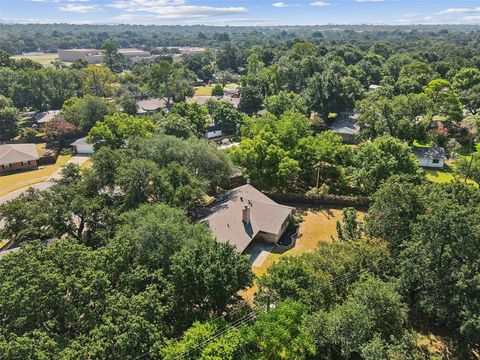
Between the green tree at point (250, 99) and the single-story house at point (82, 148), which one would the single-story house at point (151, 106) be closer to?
the single-story house at point (82, 148)

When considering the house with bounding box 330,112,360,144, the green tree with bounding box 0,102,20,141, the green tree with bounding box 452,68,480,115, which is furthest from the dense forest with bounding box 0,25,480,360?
the green tree with bounding box 0,102,20,141

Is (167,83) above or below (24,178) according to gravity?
above

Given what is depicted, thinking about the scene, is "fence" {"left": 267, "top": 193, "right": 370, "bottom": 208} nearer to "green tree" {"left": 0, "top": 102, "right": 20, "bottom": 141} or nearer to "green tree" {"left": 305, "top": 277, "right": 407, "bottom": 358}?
"green tree" {"left": 305, "top": 277, "right": 407, "bottom": 358}

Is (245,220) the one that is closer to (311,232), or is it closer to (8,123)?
(311,232)

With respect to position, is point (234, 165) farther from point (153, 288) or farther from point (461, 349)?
point (461, 349)

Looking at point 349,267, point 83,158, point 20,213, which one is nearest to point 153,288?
point 349,267

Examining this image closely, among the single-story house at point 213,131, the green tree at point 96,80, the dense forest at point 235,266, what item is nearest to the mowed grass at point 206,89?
the green tree at point 96,80

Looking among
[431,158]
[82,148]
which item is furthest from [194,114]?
[431,158]
